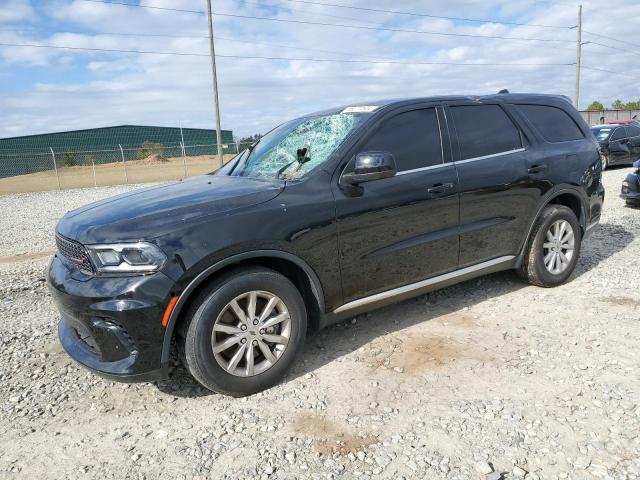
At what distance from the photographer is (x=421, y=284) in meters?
3.99

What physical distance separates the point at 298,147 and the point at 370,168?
0.84 metres

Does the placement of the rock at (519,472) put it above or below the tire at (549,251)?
below

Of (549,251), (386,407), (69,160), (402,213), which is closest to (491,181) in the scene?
(402,213)

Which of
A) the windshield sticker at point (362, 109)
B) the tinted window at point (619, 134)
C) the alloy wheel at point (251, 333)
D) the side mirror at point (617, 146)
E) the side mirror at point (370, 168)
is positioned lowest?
the alloy wheel at point (251, 333)

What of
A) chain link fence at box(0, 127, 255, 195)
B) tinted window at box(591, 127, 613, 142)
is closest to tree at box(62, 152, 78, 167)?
chain link fence at box(0, 127, 255, 195)

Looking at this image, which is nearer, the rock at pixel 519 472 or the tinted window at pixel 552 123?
the rock at pixel 519 472

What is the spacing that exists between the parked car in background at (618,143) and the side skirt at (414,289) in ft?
42.1

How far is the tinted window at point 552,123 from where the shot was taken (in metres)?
4.83

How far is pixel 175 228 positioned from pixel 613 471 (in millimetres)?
2597

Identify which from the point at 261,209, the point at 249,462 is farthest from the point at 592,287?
the point at 249,462

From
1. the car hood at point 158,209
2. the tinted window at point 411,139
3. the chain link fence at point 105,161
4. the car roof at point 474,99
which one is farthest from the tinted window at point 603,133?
the car hood at point 158,209

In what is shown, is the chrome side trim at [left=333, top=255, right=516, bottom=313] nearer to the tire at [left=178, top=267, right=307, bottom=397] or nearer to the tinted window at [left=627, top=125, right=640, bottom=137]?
the tire at [left=178, top=267, right=307, bottom=397]

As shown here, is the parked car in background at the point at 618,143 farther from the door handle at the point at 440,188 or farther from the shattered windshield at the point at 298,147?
the shattered windshield at the point at 298,147

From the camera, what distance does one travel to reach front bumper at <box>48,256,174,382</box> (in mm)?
2844
